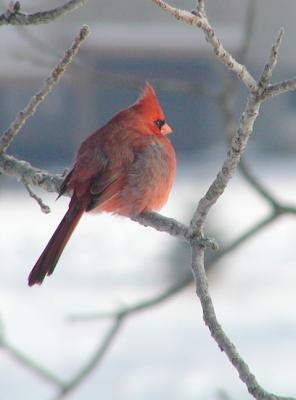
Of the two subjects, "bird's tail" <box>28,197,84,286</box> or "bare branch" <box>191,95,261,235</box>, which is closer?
"bare branch" <box>191,95,261,235</box>

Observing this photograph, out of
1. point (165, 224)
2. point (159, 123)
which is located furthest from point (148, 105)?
point (165, 224)

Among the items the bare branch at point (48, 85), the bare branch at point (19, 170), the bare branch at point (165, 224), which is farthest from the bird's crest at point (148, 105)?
the bare branch at point (48, 85)

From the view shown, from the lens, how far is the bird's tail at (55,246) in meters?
2.74

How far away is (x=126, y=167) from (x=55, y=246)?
565mm

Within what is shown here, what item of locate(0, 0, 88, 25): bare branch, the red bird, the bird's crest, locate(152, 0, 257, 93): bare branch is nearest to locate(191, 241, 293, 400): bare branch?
locate(152, 0, 257, 93): bare branch

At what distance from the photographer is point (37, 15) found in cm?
197

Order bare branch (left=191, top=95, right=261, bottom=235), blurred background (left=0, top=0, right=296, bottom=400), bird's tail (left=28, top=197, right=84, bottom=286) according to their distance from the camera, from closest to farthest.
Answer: bare branch (left=191, top=95, right=261, bottom=235), bird's tail (left=28, top=197, right=84, bottom=286), blurred background (left=0, top=0, right=296, bottom=400)

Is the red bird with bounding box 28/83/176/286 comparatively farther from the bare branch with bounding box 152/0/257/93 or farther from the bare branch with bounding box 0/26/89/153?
the bare branch with bounding box 152/0/257/93

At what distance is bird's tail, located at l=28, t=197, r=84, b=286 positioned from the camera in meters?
2.74

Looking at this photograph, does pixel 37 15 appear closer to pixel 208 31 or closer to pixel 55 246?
pixel 208 31

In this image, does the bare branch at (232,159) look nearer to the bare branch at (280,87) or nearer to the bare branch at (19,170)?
the bare branch at (280,87)

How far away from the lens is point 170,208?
46.0 ft

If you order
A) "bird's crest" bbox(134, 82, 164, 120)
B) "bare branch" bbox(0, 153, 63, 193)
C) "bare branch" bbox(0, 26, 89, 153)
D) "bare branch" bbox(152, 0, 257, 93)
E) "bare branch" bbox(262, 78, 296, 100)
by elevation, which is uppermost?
"bird's crest" bbox(134, 82, 164, 120)

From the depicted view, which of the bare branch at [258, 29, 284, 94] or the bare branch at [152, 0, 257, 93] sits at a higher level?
Answer: the bare branch at [152, 0, 257, 93]
